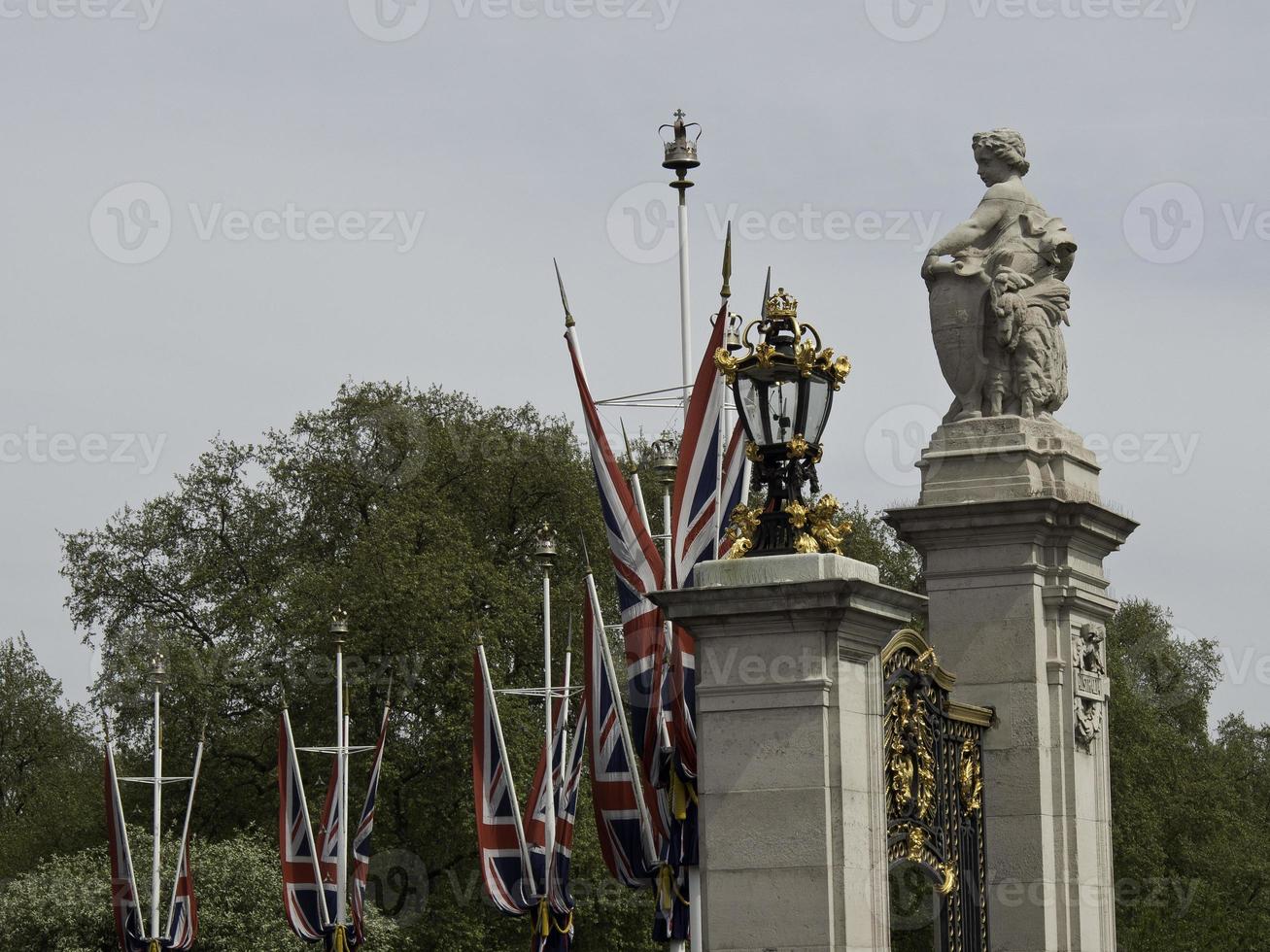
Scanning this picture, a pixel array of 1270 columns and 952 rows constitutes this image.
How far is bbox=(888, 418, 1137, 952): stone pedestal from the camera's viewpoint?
49.4 ft

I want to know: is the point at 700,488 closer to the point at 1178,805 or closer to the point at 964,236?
the point at 964,236

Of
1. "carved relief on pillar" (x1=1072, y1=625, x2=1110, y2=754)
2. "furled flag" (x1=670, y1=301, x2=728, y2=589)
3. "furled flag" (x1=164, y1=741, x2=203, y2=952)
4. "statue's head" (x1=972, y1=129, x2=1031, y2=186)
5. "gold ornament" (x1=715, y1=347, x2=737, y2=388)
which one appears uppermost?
"statue's head" (x1=972, y1=129, x2=1031, y2=186)

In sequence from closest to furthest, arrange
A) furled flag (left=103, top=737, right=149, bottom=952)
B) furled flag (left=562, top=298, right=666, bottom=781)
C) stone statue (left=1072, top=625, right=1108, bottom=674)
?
1. stone statue (left=1072, top=625, right=1108, bottom=674)
2. furled flag (left=562, top=298, right=666, bottom=781)
3. furled flag (left=103, top=737, right=149, bottom=952)

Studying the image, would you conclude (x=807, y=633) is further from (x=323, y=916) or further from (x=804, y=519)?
(x=323, y=916)

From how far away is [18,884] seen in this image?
43.7 metres

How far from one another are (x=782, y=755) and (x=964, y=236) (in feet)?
16.8

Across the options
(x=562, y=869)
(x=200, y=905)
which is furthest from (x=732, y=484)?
(x=200, y=905)

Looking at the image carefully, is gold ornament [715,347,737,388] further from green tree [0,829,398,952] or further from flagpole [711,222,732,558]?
green tree [0,829,398,952]

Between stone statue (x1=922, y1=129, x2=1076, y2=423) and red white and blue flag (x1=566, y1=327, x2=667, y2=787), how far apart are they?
4430 millimetres

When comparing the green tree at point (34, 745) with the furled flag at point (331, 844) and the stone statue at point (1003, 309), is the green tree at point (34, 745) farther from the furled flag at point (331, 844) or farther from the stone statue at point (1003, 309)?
the stone statue at point (1003, 309)

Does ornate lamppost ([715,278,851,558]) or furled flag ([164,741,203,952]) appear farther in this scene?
furled flag ([164,741,203,952])

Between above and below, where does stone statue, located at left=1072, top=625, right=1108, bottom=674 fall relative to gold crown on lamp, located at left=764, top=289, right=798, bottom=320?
below

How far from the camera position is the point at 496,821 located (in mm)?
30453

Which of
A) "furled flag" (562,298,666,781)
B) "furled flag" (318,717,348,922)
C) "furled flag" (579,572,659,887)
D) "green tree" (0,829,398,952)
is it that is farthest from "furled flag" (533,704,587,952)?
"green tree" (0,829,398,952)
